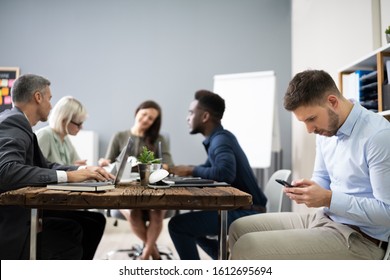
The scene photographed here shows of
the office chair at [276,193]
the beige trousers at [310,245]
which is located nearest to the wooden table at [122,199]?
the beige trousers at [310,245]

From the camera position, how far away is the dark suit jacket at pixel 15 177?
45.6 inches

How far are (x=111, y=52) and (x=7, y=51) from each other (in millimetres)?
918

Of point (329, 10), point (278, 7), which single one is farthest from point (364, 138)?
point (278, 7)

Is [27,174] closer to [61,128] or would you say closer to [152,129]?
[61,128]

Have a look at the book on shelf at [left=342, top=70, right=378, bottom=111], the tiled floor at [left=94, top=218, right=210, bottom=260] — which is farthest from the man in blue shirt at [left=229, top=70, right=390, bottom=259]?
the tiled floor at [left=94, top=218, right=210, bottom=260]

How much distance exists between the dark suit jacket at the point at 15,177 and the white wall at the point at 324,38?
1729 mm

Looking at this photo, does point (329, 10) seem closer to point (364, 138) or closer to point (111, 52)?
point (364, 138)

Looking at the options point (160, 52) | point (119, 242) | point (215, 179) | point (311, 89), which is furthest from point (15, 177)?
point (160, 52)

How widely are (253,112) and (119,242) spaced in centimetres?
158

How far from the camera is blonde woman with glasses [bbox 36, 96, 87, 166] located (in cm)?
204

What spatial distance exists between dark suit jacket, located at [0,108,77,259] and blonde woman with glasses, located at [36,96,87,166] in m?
0.75

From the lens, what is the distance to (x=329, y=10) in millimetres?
2508

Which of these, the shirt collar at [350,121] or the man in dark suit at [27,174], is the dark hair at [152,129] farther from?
the shirt collar at [350,121]

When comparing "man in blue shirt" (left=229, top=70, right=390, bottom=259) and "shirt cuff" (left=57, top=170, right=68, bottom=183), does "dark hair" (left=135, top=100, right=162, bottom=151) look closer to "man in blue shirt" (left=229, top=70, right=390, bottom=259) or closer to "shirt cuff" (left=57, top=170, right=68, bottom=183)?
"shirt cuff" (left=57, top=170, right=68, bottom=183)
